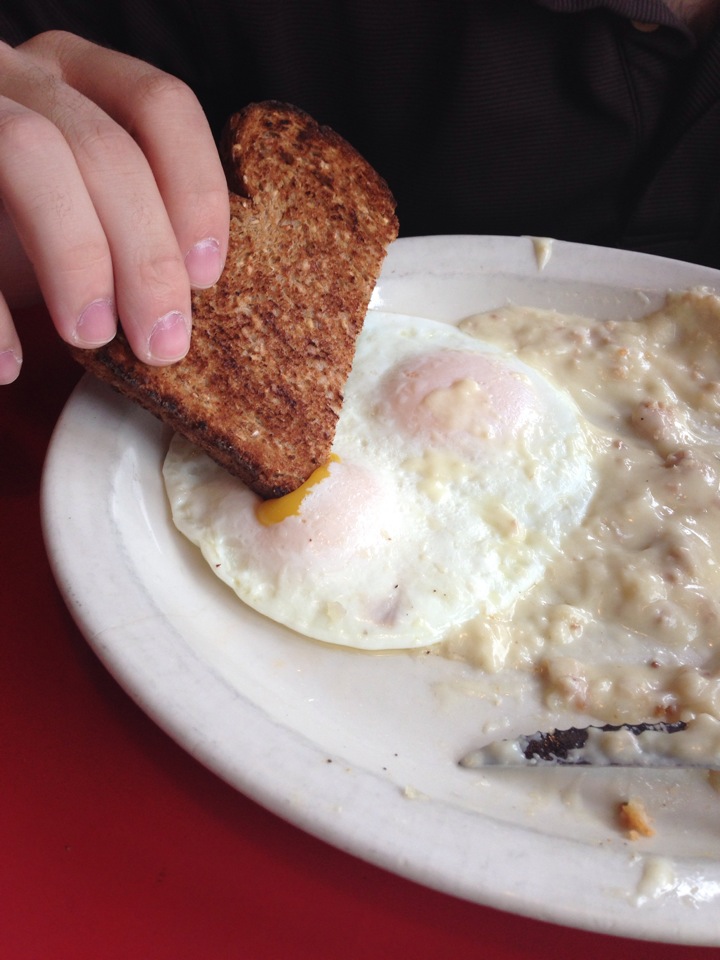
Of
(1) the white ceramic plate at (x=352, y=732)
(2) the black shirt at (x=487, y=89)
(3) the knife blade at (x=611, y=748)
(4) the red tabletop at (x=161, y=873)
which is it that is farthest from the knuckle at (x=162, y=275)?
(2) the black shirt at (x=487, y=89)

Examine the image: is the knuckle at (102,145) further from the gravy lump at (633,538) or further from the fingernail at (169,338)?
the gravy lump at (633,538)

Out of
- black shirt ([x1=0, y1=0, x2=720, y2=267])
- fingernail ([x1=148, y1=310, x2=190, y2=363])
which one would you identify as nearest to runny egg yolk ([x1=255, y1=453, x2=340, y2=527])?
fingernail ([x1=148, y1=310, x2=190, y2=363])

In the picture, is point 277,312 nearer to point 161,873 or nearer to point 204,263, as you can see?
point 204,263

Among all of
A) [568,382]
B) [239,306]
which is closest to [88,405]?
[239,306]

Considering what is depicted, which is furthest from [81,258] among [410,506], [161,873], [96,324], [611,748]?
[611,748]

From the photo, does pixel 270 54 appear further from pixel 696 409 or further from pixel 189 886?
pixel 189 886

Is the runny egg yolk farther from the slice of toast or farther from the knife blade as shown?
the knife blade
